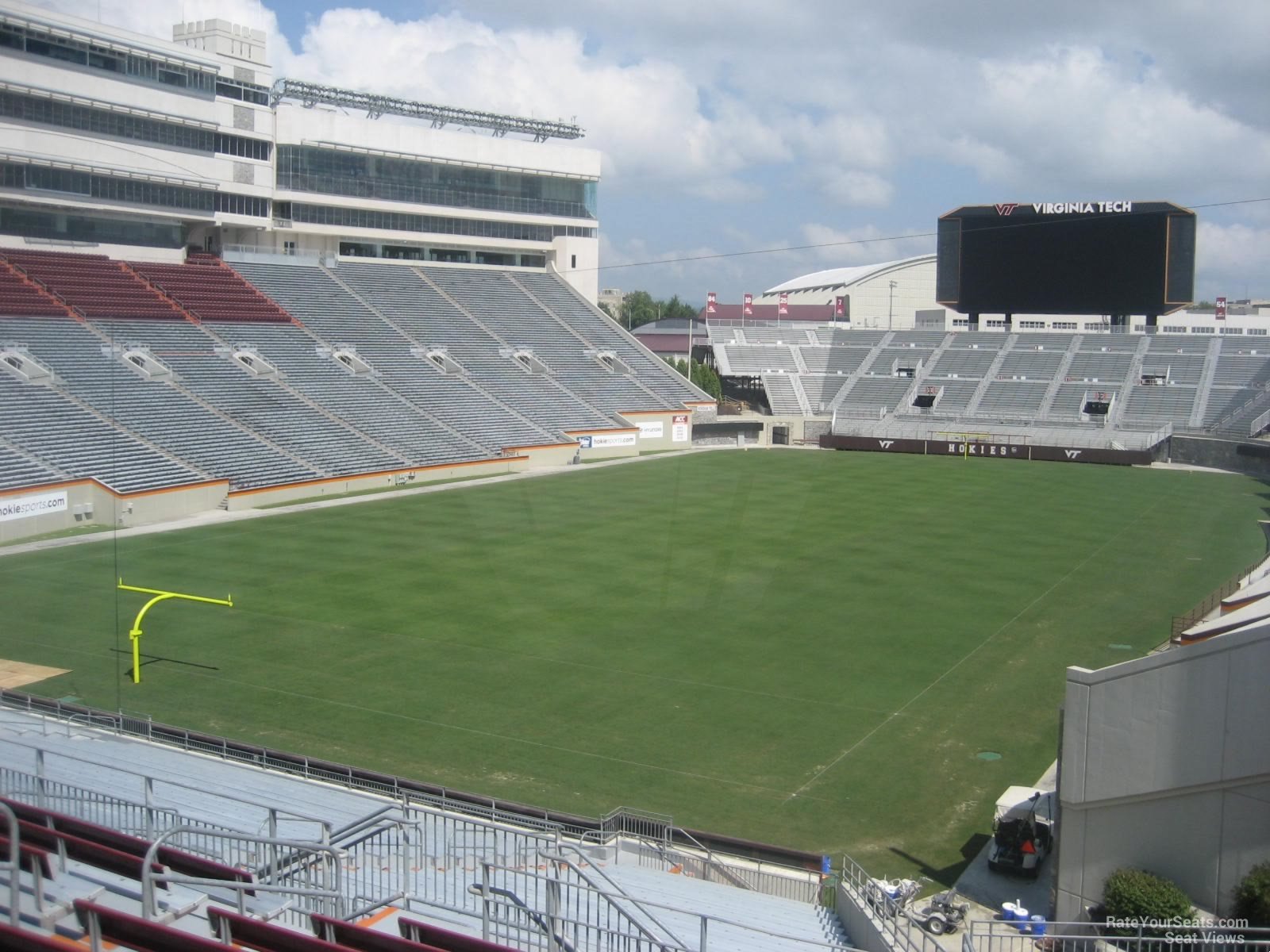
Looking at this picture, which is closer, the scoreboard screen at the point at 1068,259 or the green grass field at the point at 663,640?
the green grass field at the point at 663,640

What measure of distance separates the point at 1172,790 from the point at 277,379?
39374 millimetres

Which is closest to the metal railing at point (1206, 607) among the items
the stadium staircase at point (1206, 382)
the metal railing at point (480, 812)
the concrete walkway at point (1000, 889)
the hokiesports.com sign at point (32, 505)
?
the concrete walkway at point (1000, 889)

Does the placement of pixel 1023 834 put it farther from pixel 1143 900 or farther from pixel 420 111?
pixel 420 111

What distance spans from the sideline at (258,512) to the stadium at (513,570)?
389mm

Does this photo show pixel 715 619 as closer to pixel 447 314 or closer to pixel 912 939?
pixel 912 939

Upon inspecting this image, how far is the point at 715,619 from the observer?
922 inches

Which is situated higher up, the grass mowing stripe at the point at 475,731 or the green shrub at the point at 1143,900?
the green shrub at the point at 1143,900

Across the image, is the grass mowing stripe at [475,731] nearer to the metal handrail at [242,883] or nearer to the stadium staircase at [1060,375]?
the metal handrail at [242,883]

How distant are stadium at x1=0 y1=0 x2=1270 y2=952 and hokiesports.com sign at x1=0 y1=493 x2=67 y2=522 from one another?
0.11m

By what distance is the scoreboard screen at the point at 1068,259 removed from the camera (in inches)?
2206

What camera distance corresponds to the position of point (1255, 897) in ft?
31.8

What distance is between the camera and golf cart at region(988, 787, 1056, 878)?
12406mm

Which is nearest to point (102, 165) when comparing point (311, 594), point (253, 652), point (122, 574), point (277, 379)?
point (277, 379)

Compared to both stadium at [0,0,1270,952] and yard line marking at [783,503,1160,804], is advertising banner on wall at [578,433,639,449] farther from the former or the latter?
yard line marking at [783,503,1160,804]
